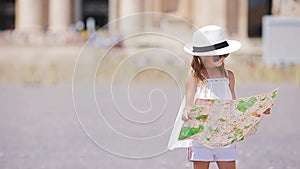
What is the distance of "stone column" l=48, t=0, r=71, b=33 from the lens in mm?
39219

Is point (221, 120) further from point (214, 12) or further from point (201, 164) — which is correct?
point (214, 12)

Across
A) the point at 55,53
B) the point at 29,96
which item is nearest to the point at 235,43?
the point at 29,96

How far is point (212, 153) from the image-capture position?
488 cm

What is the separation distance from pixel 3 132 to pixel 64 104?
6.29 meters

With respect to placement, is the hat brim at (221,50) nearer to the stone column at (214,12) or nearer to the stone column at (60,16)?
the stone column at (214,12)

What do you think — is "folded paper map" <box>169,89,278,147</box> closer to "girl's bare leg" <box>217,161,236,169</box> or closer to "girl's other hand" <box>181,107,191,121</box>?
"girl's other hand" <box>181,107,191,121</box>

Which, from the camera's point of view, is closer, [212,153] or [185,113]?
[185,113]

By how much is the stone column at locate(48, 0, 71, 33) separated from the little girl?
34817 millimetres

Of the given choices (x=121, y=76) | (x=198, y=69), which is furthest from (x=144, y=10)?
(x=198, y=69)

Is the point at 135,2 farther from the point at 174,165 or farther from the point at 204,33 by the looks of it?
the point at 204,33

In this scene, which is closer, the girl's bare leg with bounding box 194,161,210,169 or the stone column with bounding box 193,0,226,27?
the girl's bare leg with bounding box 194,161,210,169

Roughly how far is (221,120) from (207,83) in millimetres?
343

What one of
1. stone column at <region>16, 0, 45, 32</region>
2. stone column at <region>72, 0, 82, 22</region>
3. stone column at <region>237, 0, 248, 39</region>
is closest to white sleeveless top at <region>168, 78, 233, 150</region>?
stone column at <region>16, 0, 45, 32</region>

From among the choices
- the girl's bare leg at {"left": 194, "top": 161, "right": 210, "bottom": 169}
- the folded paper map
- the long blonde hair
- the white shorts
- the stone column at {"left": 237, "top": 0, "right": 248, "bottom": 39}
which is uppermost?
the long blonde hair
